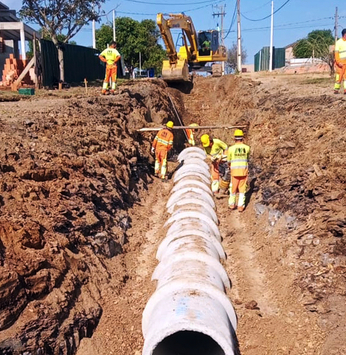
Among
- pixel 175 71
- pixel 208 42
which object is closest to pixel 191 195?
pixel 175 71

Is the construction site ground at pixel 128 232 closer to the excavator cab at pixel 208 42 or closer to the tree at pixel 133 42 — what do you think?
the excavator cab at pixel 208 42

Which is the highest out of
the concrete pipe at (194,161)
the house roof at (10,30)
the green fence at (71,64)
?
the house roof at (10,30)

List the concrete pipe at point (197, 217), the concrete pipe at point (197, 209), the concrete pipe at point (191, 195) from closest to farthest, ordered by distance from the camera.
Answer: the concrete pipe at point (197, 217) → the concrete pipe at point (197, 209) → the concrete pipe at point (191, 195)

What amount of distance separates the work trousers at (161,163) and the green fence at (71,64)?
930cm

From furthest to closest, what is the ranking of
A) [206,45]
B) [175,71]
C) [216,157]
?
[206,45], [175,71], [216,157]

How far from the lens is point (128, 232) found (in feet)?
28.1

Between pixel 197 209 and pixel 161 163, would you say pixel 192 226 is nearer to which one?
pixel 197 209

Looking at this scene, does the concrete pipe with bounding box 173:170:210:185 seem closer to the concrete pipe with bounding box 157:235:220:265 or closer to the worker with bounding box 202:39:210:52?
the concrete pipe with bounding box 157:235:220:265

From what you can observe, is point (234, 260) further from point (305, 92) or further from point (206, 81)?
point (206, 81)

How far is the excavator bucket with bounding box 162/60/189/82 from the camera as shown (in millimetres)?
20188

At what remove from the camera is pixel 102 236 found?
286 inches

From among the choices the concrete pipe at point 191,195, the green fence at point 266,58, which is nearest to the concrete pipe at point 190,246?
the concrete pipe at point 191,195

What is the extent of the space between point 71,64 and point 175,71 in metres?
7.03

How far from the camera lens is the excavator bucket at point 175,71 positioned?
2019 cm
